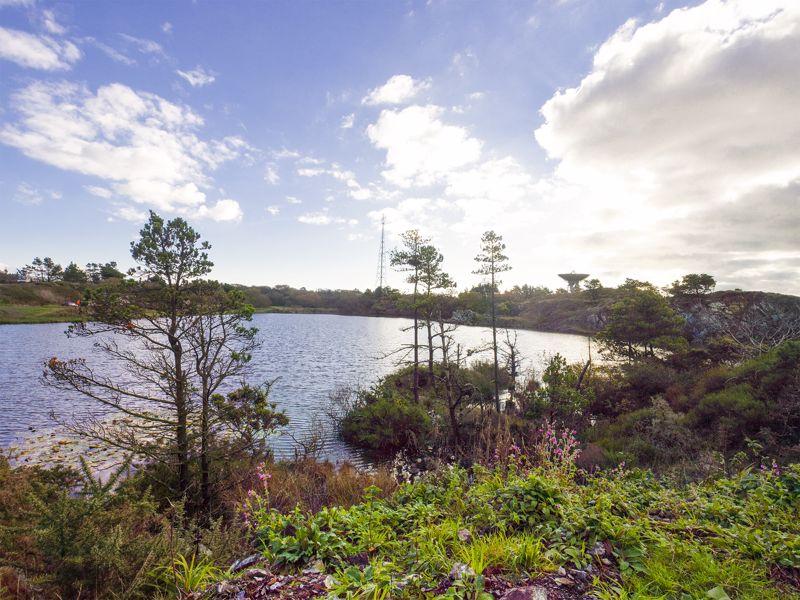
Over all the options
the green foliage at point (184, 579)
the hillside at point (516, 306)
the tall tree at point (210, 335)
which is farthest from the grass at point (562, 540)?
the hillside at point (516, 306)

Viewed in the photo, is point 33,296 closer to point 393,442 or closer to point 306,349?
point 306,349

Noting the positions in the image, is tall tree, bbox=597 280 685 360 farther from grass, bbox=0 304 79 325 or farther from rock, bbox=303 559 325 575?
grass, bbox=0 304 79 325

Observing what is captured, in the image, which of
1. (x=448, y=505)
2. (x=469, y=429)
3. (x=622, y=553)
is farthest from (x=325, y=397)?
(x=622, y=553)

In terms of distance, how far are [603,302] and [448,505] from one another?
253 feet

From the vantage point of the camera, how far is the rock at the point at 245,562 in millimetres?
3857

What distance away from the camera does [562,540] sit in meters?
3.89

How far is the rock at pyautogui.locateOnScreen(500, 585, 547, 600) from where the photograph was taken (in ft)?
9.69

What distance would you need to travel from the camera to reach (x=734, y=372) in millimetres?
15609

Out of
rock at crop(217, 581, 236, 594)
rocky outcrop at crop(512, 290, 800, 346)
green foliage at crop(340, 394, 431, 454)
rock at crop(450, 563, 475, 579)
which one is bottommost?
green foliage at crop(340, 394, 431, 454)

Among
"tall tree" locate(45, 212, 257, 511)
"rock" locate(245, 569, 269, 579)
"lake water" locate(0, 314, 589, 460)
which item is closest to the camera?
"rock" locate(245, 569, 269, 579)

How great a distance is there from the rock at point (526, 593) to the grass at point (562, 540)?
23 centimetres

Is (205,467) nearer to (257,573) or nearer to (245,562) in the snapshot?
(245,562)

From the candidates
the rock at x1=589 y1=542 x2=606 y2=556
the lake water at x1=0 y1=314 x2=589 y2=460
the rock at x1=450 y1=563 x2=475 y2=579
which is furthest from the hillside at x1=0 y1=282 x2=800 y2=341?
the rock at x1=589 y1=542 x2=606 y2=556

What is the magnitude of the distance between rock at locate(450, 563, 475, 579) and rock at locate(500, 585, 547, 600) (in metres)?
0.32
